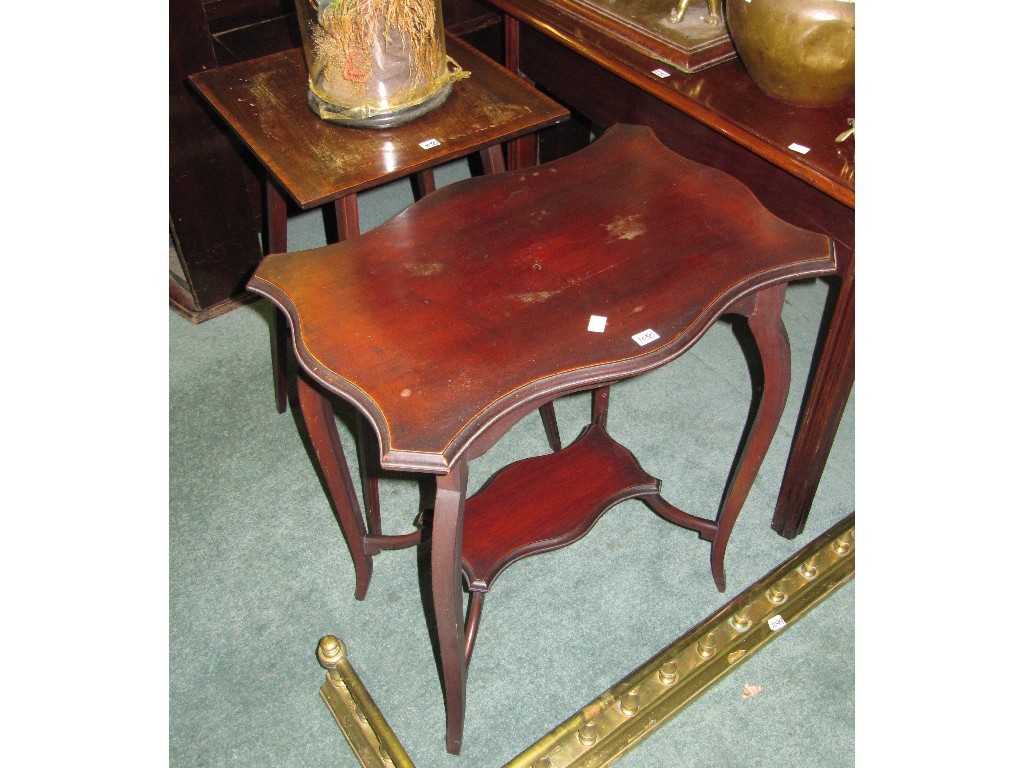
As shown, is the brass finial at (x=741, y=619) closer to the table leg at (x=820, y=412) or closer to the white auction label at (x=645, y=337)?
the table leg at (x=820, y=412)

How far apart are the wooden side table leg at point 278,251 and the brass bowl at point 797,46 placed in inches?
32.6

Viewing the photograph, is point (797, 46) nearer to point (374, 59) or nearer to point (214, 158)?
point (374, 59)

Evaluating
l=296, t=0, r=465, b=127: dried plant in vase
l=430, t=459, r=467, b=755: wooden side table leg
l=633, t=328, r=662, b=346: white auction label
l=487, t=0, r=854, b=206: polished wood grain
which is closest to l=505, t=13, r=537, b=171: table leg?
l=487, t=0, r=854, b=206: polished wood grain

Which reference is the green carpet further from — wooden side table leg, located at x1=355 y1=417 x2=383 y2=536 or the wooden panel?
the wooden panel

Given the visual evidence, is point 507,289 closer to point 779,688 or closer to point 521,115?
point 521,115

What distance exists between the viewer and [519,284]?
3.64 ft

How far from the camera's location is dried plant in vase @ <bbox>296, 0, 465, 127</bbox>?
50.4 inches

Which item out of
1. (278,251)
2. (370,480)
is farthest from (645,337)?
(278,251)

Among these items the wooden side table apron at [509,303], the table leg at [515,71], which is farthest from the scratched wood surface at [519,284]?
the table leg at [515,71]

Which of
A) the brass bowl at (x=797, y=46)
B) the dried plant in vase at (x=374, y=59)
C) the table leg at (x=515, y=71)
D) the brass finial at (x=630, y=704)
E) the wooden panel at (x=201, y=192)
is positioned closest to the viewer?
the brass bowl at (x=797, y=46)

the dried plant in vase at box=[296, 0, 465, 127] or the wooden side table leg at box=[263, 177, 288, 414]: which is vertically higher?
the dried plant in vase at box=[296, 0, 465, 127]

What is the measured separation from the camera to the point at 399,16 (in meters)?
1.29

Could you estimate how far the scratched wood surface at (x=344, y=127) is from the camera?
1.29 meters

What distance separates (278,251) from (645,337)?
0.90 metres
